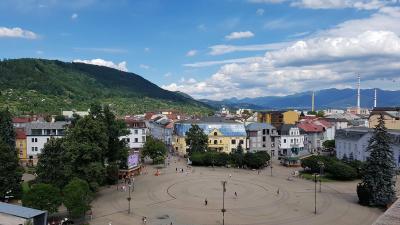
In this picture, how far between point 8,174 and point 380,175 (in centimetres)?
5207

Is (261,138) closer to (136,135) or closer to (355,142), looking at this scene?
(355,142)

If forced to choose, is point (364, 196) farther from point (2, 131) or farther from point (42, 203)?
point (2, 131)

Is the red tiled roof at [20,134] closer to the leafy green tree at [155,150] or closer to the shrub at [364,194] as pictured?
the leafy green tree at [155,150]

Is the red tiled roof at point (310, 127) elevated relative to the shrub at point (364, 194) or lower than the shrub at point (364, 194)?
elevated

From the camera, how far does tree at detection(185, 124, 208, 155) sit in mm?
104938

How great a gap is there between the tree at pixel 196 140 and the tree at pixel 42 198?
58448 millimetres

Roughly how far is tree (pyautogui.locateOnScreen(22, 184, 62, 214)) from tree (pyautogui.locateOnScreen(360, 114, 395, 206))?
41916mm

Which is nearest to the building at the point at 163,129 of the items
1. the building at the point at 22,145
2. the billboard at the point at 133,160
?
the building at the point at 22,145

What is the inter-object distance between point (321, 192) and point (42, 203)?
144ft

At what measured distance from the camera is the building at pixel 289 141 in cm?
11781

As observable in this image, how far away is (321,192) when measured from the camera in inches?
2714

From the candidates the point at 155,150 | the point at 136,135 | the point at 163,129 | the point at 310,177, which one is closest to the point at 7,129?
the point at 155,150

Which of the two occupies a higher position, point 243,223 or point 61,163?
point 61,163

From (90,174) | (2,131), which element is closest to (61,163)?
(90,174)
